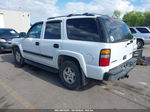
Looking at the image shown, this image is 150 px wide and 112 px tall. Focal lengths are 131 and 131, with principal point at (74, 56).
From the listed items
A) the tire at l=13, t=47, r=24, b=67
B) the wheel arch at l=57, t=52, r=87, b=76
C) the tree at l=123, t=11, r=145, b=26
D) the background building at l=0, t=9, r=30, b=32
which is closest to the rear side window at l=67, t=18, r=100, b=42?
the wheel arch at l=57, t=52, r=87, b=76

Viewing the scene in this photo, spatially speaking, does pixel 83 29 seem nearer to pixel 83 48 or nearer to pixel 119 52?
pixel 83 48

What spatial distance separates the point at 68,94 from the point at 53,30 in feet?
6.39

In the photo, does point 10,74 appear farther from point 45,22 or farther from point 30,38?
point 45,22

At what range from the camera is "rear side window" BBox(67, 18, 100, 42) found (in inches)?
119

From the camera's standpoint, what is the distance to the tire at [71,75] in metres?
3.44

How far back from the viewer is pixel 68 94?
3494 mm

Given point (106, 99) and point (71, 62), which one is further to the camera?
point (71, 62)

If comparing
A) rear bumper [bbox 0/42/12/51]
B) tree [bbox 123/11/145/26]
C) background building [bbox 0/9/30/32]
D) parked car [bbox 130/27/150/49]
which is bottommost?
rear bumper [bbox 0/42/12/51]

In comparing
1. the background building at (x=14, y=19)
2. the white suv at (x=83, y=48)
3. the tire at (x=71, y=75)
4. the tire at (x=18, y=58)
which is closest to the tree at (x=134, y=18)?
the background building at (x=14, y=19)

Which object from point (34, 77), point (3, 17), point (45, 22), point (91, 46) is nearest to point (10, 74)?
point (34, 77)

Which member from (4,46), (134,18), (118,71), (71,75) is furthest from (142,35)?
(134,18)

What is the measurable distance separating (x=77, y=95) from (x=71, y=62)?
34.6 inches

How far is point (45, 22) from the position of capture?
14.3ft

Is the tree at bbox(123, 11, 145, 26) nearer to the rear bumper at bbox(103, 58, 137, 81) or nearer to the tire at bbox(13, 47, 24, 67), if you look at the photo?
the tire at bbox(13, 47, 24, 67)
